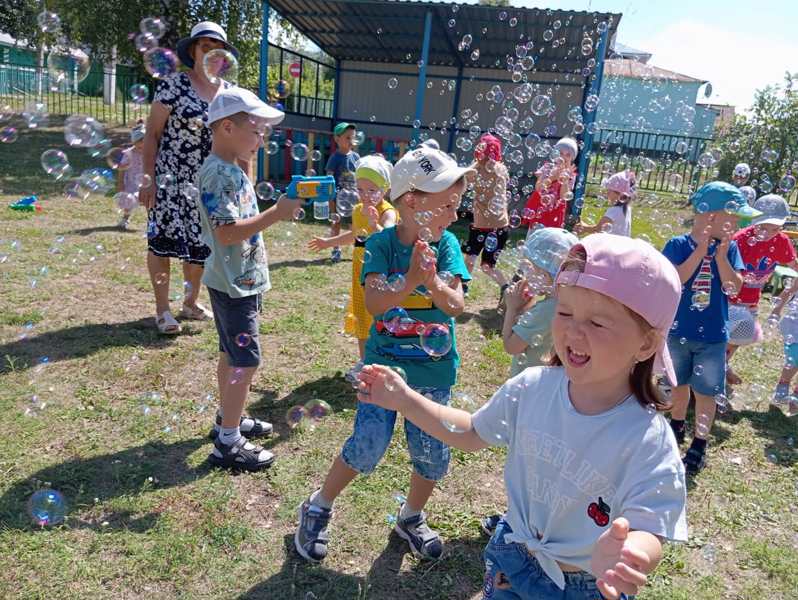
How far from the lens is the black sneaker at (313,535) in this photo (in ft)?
9.23

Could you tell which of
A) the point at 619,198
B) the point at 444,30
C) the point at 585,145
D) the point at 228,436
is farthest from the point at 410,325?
the point at 444,30

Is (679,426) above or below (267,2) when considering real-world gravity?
below

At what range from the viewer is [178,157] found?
4609 mm

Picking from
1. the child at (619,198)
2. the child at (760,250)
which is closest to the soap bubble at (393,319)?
the child at (619,198)

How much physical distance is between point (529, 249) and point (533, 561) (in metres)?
1.51

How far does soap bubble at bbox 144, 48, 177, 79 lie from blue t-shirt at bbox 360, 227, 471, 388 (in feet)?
9.04

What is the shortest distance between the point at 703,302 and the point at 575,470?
8.42ft

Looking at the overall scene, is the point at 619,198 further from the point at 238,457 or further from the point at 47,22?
the point at 47,22

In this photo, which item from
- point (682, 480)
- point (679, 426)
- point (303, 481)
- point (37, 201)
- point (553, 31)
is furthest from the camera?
point (553, 31)

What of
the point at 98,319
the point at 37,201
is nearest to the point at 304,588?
the point at 98,319

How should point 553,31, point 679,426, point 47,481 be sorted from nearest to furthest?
point 47,481 → point 679,426 → point 553,31

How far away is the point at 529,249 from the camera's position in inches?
112

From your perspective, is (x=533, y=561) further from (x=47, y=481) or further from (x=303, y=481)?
(x=47, y=481)

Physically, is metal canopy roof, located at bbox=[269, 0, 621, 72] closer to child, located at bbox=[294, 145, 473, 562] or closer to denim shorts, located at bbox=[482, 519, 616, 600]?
child, located at bbox=[294, 145, 473, 562]
